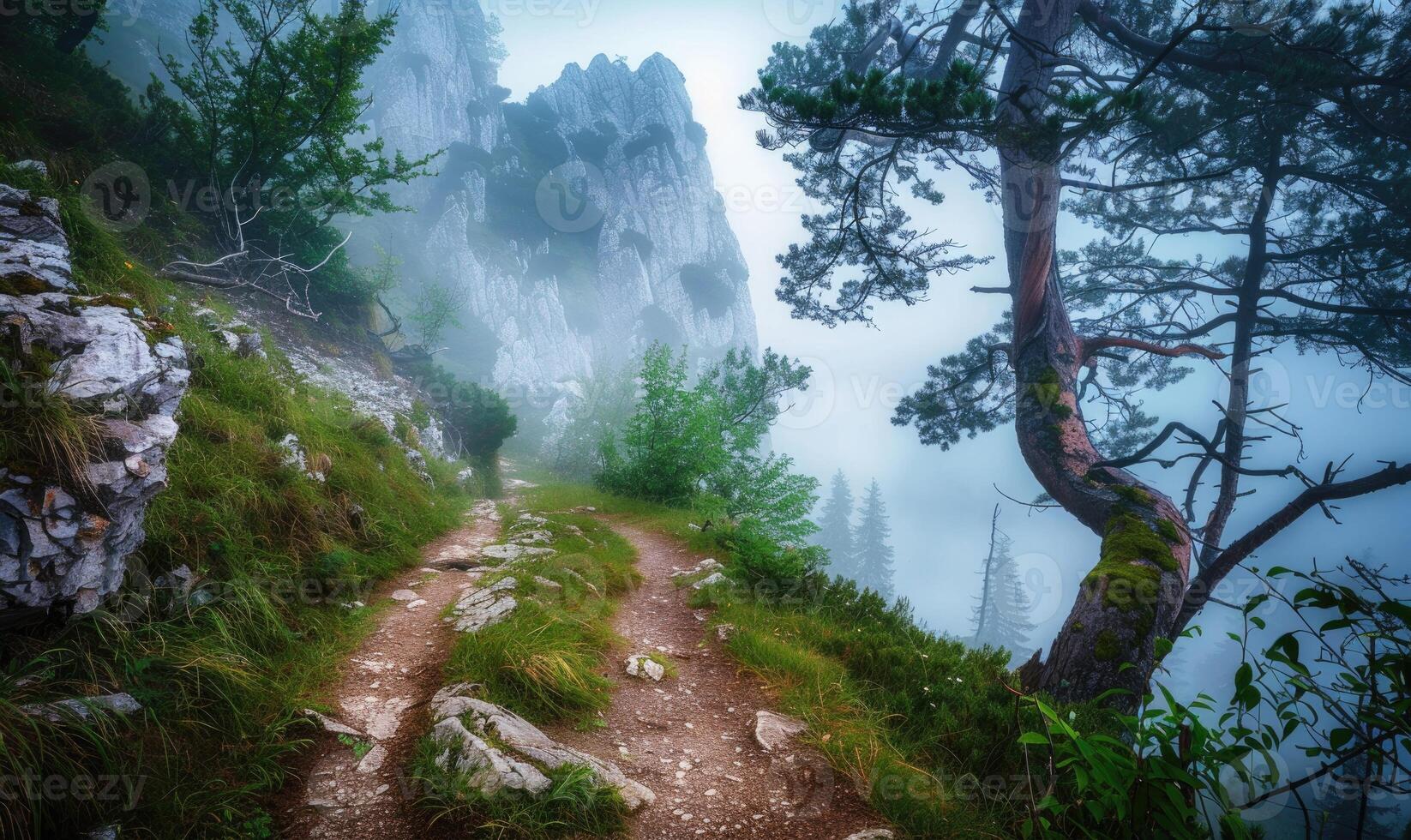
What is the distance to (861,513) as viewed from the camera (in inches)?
2055

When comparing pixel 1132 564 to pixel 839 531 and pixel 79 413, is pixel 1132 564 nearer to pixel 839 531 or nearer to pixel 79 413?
pixel 79 413

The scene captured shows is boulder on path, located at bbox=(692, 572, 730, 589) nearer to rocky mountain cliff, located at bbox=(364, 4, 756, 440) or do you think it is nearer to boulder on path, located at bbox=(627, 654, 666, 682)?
boulder on path, located at bbox=(627, 654, 666, 682)

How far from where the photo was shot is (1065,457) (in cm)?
682

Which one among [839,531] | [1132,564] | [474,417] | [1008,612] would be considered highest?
[1132,564]

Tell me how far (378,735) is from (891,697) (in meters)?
3.62

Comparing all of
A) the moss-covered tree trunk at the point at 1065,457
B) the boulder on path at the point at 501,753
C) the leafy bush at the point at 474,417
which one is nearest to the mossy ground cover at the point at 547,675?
the boulder on path at the point at 501,753

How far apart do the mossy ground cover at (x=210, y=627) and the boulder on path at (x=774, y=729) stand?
2.80 metres

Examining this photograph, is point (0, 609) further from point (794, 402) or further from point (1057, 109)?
point (794, 402)

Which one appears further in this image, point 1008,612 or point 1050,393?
point 1008,612

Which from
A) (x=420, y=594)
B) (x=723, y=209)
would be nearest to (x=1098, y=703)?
(x=420, y=594)

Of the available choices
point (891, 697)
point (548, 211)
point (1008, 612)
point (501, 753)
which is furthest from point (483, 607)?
point (548, 211)

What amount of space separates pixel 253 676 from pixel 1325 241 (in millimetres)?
14247

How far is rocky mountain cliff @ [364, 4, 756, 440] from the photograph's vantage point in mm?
46125

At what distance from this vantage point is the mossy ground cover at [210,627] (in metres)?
2.50
